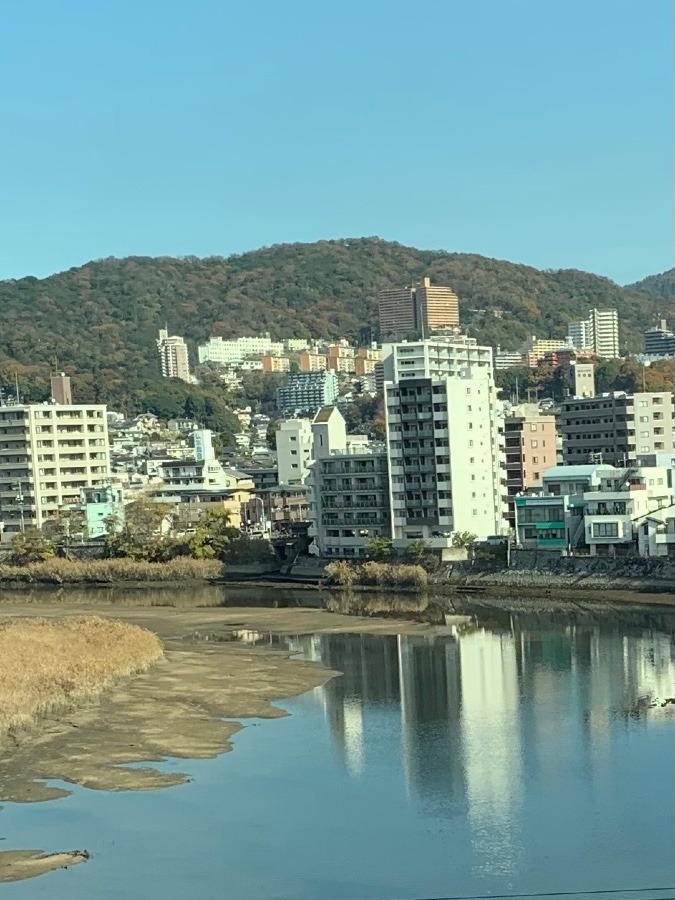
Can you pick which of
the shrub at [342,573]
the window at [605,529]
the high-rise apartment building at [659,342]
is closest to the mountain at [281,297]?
the high-rise apartment building at [659,342]

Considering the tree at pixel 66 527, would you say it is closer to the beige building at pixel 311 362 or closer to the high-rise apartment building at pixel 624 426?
the high-rise apartment building at pixel 624 426

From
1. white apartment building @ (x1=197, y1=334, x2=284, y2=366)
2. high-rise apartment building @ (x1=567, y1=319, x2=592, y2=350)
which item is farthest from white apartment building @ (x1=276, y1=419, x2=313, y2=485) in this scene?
white apartment building @ (x1=197, y1=334, x2=284, y2=366)

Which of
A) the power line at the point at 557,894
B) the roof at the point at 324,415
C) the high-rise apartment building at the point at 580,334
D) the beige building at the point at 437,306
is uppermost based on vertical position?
the beige building at the point at 437,306

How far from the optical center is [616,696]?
20734 millimetres

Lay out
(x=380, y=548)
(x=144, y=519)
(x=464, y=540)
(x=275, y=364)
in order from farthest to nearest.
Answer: (x=275, y=364) < (x=144, y=519) < (x=380, y=548) < (x=464, y=540)

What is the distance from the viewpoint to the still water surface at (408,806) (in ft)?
42.1

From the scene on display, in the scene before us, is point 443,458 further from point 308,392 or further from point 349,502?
point 308,392

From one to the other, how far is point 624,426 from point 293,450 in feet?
45.7

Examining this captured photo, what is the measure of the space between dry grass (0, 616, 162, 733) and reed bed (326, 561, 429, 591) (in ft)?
34.8

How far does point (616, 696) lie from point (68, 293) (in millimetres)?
119542

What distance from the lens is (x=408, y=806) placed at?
50.0 feet

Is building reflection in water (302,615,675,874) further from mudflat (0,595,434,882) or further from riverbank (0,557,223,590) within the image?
riverbank (0,557,223,590)

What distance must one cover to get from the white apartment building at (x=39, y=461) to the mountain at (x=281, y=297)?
5441 cm

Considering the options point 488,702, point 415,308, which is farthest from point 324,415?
point 415,308
